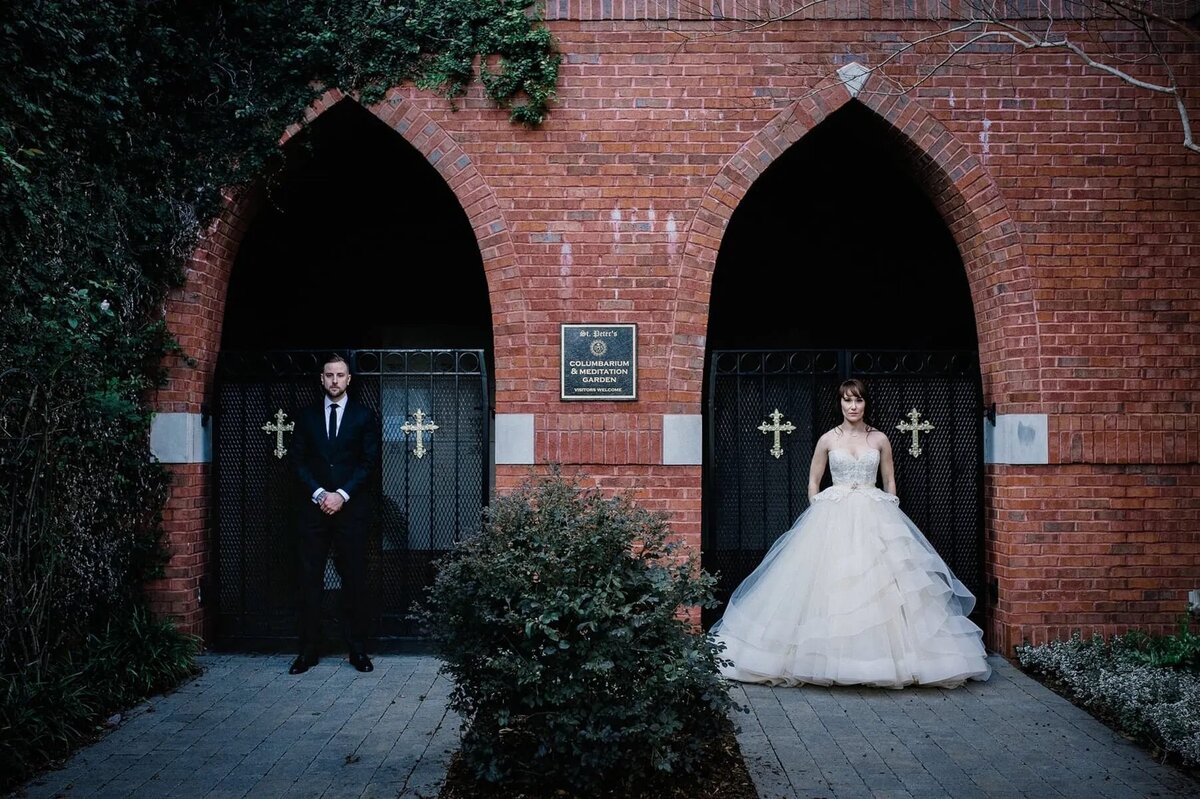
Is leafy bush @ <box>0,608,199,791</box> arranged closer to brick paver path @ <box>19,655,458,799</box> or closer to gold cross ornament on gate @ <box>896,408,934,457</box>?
brick paver path @ <box>19,655,458,799</box>

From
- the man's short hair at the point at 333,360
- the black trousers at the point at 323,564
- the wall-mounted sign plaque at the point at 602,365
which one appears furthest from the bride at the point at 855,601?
the man's short hair at the point at 333,360

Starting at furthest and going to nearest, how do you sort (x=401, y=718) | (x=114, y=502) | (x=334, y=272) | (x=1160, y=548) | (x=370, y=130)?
(x=334, y=272)
(x=370, y=130)
(x=1160, y=548)
(x=114, y=502)
(x=401, y=718)

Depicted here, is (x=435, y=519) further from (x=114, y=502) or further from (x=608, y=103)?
(x=608, y=103)

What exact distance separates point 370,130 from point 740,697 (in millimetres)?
5507

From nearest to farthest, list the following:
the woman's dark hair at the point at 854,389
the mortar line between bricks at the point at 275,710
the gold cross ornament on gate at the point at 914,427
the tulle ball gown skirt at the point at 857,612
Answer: the mortar line between bricks at the point at 275,710
the tulle ball gown skirt at the point at 857,612
the woman's dark hair at the point at 854,389
the gold cross ornament on gate at the point at 914,427

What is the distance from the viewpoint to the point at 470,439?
753 cm

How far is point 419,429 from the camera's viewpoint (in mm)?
7406

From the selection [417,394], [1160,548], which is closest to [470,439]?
[417,394]

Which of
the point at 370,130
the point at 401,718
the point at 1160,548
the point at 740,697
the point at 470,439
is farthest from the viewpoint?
the point at 370,130

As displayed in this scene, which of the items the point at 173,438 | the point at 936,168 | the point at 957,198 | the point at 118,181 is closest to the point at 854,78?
the point at 936,168

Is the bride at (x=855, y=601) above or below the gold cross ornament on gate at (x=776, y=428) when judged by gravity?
below

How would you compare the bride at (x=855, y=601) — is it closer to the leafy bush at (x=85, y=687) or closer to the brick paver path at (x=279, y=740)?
the brick paver path at (x=279, y=740)

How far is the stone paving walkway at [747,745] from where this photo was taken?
4578 millimetres

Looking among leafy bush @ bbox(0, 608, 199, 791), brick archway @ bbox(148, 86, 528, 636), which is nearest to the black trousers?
leafy bush @ bbox(0, 608, 199, 791)
